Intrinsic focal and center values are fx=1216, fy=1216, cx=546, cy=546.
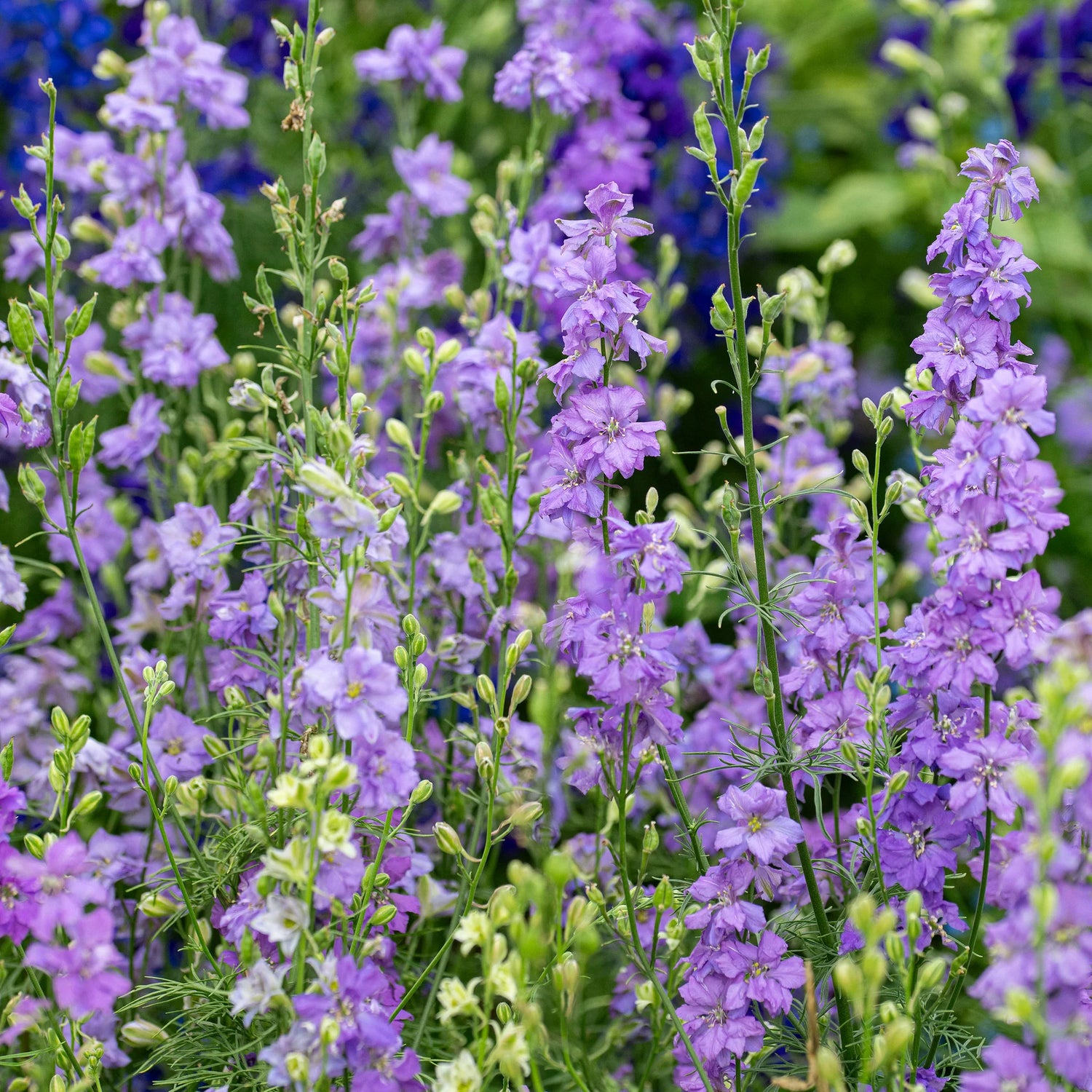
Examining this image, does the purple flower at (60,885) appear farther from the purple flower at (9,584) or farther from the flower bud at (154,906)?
the purple flower at (9,584)

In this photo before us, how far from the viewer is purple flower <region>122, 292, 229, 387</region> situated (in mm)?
2121

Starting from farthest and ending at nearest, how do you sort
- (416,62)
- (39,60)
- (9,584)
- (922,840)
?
(39,60)
(416,62)
(9,584)
(922,840)

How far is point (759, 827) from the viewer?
1.47 m

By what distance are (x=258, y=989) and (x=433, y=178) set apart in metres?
1.86

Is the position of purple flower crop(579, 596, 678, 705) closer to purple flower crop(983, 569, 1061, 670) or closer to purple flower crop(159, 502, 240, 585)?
purple flower crop(983, 569, 1061, 670)

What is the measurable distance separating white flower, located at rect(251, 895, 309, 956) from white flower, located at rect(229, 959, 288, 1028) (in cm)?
4

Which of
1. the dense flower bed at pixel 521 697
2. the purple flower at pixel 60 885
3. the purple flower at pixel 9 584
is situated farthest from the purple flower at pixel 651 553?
the purple flower at pixel 9 584

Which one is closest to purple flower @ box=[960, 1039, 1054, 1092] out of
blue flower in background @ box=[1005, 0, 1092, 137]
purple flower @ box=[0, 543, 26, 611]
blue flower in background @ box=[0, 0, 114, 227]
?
purple flower @ box=[0, 543, 26, 611]

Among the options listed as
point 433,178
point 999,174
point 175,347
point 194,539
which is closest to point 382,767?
point 194,539

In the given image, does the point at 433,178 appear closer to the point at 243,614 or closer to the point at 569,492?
the point at 243,614

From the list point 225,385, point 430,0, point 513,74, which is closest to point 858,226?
point 430,0

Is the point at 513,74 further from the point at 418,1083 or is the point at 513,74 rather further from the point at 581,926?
the point at 418,1083

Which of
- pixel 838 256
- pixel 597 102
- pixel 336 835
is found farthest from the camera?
pixel 597 102

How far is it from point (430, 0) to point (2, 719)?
2798 millimetres
